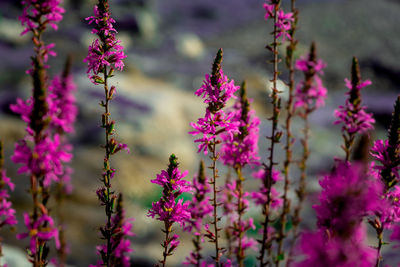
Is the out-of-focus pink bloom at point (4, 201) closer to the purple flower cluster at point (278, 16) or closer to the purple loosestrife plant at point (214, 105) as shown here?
the purple loosestrife plant at point (214, 105)

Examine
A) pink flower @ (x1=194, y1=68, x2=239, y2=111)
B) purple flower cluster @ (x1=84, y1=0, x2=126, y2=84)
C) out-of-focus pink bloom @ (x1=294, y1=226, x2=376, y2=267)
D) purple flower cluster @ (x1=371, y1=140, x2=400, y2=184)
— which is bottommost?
out-of-focus pink bloom @ (x1=294, y1=226, x2=376, y2=267)

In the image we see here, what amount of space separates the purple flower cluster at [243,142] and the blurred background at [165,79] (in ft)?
2.27

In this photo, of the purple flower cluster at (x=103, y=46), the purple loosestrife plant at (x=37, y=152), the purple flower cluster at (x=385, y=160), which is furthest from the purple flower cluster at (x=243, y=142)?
the purple loosestrife plant at (x=37, y=152)

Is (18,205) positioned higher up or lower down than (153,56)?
lower down

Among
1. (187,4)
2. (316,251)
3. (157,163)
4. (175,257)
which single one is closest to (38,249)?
(316,251)

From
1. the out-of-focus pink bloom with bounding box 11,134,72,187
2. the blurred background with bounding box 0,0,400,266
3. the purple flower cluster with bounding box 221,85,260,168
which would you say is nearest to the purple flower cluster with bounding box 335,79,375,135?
the purple flower cluster with bounding box 221,85,260,168

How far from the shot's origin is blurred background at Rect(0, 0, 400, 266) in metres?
8.70

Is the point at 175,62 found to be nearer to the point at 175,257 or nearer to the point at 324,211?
the point at 175,257

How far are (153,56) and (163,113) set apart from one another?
7.23 metres

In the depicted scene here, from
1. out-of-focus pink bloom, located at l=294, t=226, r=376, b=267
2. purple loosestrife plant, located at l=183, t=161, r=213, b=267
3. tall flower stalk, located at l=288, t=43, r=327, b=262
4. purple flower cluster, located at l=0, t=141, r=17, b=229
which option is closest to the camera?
out-of-focus pink bloom, located at l=294, t=226, r=376, b=267

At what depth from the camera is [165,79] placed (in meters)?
14.5

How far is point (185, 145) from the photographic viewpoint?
11188mm

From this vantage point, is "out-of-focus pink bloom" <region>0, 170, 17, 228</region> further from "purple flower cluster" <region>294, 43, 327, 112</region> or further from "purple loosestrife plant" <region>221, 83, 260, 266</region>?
"purple flower cluster" <region>294, 43, 327, 112</region>

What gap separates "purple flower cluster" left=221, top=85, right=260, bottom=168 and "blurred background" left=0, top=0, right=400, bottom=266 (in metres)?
0.69
